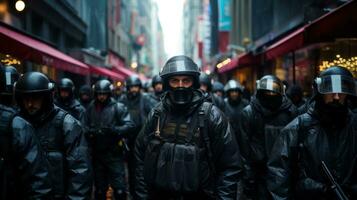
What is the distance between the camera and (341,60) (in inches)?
293

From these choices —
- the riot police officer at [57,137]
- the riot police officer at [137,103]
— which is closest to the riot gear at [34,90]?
the riot police officer at [57,137]

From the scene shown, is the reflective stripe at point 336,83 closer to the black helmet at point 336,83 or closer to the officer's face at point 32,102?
the black helmet at point 336,83

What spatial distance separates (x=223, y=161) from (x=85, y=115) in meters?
4.10

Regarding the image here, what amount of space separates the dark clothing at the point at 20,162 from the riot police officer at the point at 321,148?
5.89 feet

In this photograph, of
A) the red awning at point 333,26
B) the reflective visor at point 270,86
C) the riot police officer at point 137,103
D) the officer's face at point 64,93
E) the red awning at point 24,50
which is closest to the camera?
the red awning at point 333,26

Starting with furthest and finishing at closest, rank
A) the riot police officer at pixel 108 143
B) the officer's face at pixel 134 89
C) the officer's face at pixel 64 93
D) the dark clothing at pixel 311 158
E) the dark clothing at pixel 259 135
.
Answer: the officer's face at pixel 134 89 < the officer's face at pixel 64 93 < the riot police officer at pixel 108 143 < the dark clothing at pixel 259 135 < the dark clothing at pixel 311 158

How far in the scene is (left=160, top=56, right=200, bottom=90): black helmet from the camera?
4.16 meters

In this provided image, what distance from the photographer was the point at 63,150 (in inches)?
174

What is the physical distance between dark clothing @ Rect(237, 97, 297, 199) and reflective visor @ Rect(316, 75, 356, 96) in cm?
251

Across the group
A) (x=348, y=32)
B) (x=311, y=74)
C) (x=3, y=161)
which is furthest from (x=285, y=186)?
(x=311, y=74)

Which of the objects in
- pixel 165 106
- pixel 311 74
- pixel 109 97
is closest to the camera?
pixel 165 106

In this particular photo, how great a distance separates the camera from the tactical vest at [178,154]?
387 centimetres

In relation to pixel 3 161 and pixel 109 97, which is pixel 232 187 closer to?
pixel 3 161

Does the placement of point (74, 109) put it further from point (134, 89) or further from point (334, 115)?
point (334, 115)
